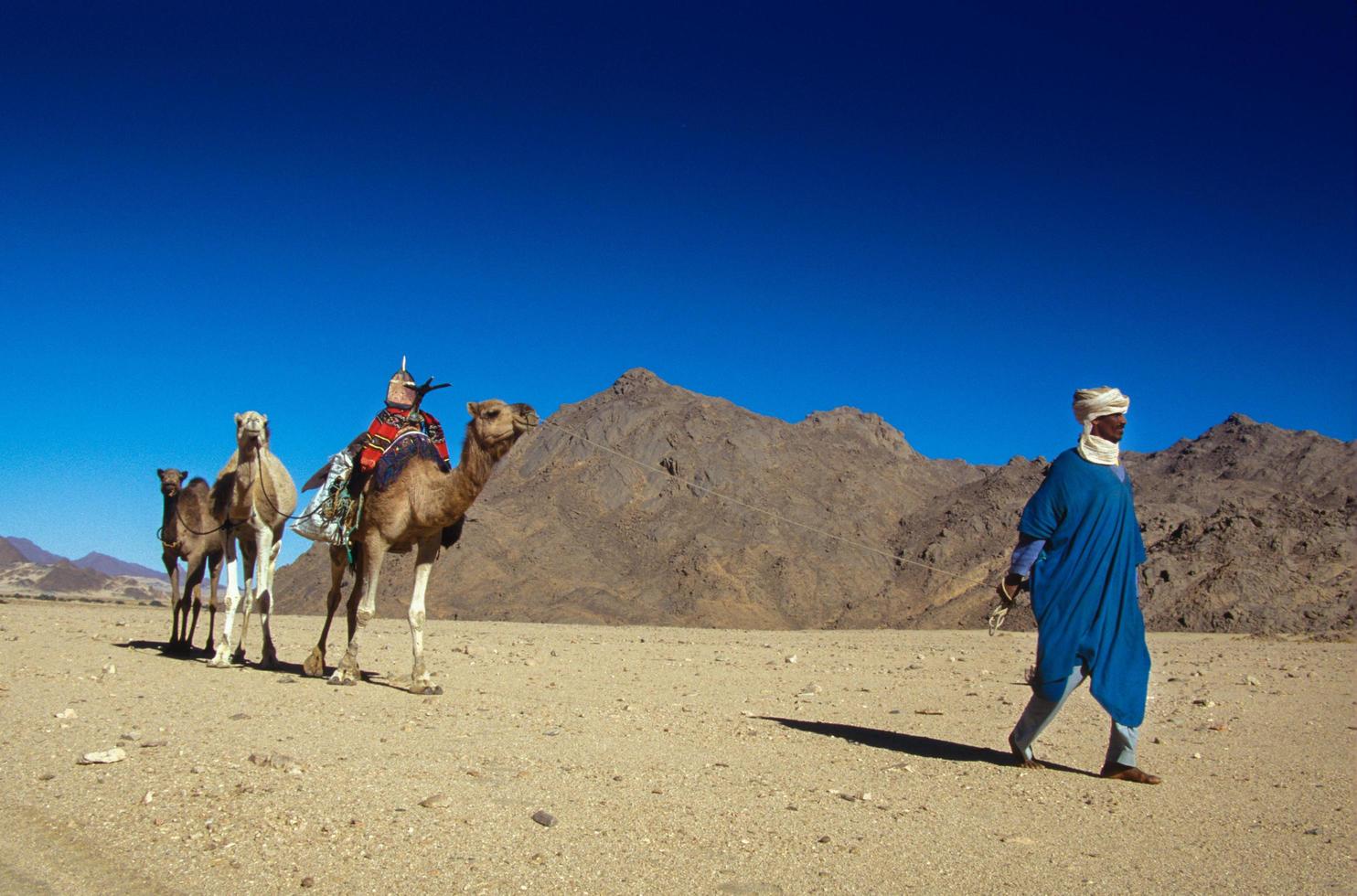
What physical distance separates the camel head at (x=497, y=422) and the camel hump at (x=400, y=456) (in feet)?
2.51

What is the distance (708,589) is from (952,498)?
16699mm

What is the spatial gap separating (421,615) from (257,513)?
294 cm

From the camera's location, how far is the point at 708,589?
40.8 meters

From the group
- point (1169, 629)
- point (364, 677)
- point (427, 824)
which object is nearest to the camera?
point (427, 824)

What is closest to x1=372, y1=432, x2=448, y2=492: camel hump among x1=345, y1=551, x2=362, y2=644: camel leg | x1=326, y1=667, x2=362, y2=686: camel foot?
x1=345, y1=551, x2=362, y2=644: camel leg

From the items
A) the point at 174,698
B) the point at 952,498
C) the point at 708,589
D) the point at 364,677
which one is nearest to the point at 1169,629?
the point at 708,589

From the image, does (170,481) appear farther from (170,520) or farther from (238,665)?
(238,665)

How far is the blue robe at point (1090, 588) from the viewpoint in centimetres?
699

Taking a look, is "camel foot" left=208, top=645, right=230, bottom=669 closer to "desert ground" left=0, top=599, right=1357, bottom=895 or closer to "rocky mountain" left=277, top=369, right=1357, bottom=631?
"desert ground" left=0, top=599, right=1357, bottom=895

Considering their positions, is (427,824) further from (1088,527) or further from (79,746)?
(1088,527)

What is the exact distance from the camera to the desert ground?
4734mm

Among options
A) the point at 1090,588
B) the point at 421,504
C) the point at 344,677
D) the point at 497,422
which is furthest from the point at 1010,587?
the point at 344,677

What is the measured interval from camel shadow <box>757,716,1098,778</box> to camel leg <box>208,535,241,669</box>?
21.8ft

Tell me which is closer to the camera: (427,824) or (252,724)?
(427,824)
